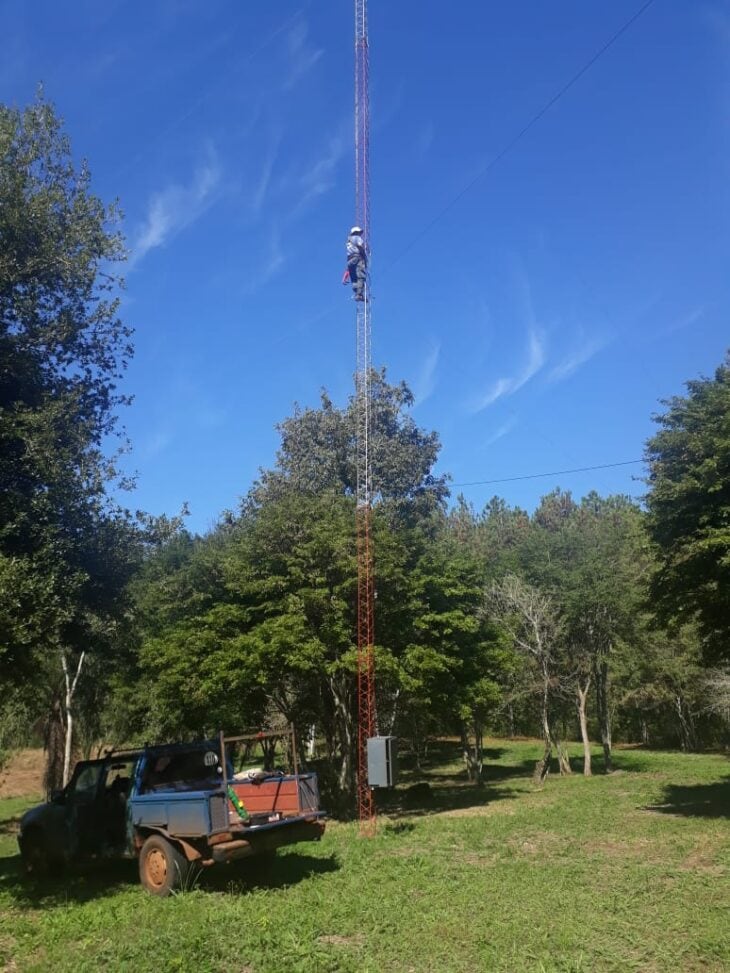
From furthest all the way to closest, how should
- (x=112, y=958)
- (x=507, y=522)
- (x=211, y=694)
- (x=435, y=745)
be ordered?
(x=507, y=522), (x=435, y=745), (x=211, y=694), (x=112, y=958)

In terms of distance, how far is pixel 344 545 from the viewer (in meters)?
20.1

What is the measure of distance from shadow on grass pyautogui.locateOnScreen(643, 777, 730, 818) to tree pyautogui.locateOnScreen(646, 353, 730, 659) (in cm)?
386

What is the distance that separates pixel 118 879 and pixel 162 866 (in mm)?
1846

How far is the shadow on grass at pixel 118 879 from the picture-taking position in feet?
34.7

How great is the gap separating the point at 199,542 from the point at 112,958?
825 inches

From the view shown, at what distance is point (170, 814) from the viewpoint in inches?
411

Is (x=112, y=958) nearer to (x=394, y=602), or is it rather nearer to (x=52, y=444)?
(x=52, y=444)

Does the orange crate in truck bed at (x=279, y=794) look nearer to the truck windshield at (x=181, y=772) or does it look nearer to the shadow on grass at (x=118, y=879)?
the truck windshield at (x=181, y=772)

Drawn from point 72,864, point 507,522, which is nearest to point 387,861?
point 72,864

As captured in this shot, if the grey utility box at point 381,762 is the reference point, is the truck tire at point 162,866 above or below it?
below

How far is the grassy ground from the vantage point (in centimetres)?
Answer: 728

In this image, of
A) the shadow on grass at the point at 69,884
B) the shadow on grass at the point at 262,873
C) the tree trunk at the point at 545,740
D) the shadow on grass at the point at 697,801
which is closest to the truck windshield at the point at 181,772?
the shadow on grass at the point at 262,873

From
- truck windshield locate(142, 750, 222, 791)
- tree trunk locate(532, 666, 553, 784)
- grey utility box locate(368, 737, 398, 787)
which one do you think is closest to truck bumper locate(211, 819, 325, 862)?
truck windshield locate(142, 750, 222, 791)

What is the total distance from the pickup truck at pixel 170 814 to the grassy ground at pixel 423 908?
1.58 ft
